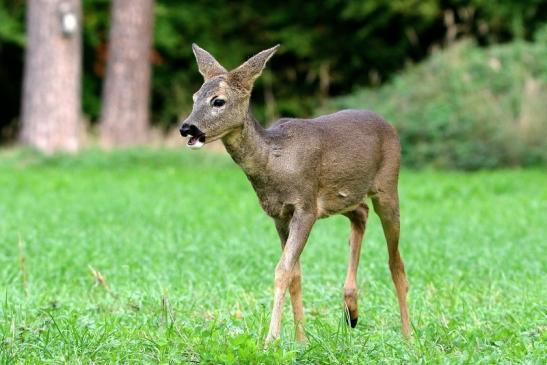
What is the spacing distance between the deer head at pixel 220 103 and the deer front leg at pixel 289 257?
572mm

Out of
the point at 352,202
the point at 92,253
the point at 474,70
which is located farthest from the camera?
the point at 474,70

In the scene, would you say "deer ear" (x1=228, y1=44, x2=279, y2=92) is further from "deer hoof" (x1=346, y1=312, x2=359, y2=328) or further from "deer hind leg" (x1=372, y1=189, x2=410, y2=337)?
"deer hoof" (x1=346, y1=312, x2=359, y2=328)

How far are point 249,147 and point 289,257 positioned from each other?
592mm

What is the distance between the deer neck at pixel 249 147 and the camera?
5695 millimetres

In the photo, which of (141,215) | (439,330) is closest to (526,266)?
(439,330)

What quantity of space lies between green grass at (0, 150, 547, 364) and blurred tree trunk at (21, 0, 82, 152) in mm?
3198

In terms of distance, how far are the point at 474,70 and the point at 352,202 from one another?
13813 millimetres

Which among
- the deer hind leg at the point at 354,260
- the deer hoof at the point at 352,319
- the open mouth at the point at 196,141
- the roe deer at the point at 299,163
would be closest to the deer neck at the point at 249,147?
the roe deer at the point at 299,163

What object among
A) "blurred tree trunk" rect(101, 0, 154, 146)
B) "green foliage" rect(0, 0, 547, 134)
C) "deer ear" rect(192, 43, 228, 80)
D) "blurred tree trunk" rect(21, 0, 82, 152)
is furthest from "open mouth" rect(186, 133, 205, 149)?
"green foliage" rect(0, 0, 547, 134)

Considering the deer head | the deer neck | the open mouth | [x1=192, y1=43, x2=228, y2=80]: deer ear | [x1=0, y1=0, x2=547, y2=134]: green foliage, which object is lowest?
[x1=0, y1=0, x2=547, y2=134]: green foliage

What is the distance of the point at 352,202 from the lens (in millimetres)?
6113

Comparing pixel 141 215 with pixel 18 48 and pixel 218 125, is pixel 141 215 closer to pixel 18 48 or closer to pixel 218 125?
pixel 218 125

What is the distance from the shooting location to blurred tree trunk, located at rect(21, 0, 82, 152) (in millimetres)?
19484

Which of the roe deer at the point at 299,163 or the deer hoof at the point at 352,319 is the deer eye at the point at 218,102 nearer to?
the roe deer at the point at 299,163
